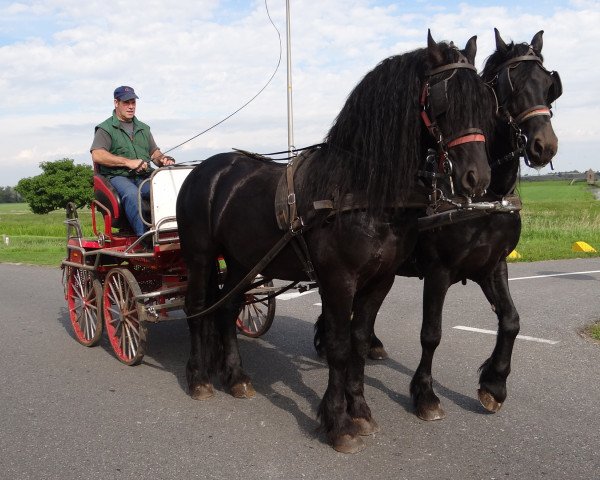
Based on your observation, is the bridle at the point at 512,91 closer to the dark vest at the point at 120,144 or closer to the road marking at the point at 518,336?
the road marking at the point at 518,336

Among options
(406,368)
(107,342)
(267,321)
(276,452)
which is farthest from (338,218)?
(107,342)

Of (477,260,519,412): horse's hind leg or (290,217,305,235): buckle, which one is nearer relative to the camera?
(290,217,305,235): buckle

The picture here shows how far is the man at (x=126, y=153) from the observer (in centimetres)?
578

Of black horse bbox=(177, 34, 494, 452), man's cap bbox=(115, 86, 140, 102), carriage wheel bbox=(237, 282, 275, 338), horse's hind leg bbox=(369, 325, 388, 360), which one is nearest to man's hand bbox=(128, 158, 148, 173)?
man's cap bbox=(115, 86, 140, 102)

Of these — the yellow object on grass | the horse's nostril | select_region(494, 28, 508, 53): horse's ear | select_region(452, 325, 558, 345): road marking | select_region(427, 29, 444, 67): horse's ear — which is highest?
select_region(494, 28, 508, 53): horse's ear

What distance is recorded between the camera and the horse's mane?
3.33 m

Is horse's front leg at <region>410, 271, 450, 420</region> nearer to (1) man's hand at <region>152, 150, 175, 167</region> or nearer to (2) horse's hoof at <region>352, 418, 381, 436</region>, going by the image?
(2) horse's hoof at <region>352, 418, 381, 436</region>

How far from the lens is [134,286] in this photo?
536cm

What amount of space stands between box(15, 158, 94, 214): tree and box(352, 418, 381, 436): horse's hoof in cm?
7000

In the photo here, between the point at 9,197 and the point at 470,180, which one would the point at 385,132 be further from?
the point at 9,197

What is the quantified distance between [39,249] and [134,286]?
15.2 meters

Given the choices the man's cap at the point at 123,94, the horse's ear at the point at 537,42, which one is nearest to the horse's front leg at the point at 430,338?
the horse's ear at the point at 537,42

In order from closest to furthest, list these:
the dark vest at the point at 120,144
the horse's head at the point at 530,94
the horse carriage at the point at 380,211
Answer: the horse carriage at the point at 380,211, the horse's head at the point at 530,94, the dark vest at the point at 120,144

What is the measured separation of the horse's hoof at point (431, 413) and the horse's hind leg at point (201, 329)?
5.43 ft
